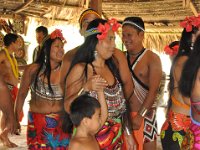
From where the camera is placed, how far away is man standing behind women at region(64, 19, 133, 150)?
3365 millimetres

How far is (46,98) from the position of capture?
4648 mm

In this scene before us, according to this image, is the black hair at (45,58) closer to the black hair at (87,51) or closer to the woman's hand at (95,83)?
the black hair at (87,51)

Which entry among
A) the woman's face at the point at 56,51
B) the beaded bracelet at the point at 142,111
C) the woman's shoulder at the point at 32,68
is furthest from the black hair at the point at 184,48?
the woman's shoulder at the point at 32,68

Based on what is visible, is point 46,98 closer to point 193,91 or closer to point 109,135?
point 109,135

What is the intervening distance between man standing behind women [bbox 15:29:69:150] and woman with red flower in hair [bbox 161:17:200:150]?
3.54 ft

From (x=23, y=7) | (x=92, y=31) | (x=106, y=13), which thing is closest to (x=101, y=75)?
(x=92, y=31)

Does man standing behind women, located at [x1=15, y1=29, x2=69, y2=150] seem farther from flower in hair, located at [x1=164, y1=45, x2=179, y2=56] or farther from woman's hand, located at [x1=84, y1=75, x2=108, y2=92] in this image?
woman's hand, located at [x1=84, y1=75, x2=108, y2=92]

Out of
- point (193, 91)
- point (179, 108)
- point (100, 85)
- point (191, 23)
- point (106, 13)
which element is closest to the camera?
point (193, 91)

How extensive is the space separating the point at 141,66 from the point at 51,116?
103 cm

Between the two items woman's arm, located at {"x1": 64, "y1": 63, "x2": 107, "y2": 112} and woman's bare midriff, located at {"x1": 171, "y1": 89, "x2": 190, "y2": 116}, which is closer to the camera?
woman's arm, located at {"x1": 64, "y1": 63, "x2": 107, "y2": 112}

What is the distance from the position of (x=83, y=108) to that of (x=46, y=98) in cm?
153

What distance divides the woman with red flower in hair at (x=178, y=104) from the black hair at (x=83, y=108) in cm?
95

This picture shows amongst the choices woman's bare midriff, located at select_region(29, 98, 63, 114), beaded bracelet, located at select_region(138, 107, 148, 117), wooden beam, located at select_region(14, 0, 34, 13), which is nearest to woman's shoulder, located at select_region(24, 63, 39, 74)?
woman's bare midriff, located at select_region(29, 98, 63, 114)

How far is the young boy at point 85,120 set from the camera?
3.18 m
